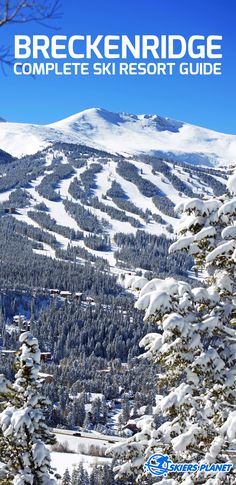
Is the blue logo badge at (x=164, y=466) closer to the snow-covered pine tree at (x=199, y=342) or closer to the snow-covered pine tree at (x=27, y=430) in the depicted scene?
the snow-covered pine tree at (x=199, y=342)

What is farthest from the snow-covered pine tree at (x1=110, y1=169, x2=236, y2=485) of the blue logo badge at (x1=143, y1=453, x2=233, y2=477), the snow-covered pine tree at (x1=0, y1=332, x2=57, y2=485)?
the snow-covered pine tree at (x1=0, y1=332, x2=57, y2=485)

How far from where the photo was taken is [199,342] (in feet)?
34.7

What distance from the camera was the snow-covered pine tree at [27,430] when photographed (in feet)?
54.6

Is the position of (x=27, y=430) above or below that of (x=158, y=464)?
below

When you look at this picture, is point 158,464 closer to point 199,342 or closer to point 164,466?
point 164,466

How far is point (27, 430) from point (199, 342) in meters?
8.72

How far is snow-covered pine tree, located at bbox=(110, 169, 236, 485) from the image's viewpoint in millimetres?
10656

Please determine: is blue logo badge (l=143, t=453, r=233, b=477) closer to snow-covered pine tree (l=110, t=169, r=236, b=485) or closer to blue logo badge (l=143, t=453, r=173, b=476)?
blue logo badge (l=143, t=453, r=173, b=476)

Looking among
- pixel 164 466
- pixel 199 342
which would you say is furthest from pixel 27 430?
pixel 199 342

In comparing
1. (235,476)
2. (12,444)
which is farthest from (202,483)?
(12,444)

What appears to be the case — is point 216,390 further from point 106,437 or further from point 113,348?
point 113,348

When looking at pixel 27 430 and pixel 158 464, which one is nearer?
pixel 158 464

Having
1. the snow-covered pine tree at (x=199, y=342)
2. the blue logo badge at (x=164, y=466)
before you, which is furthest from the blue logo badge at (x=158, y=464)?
the snow-covered pine tree at (x=199, y=342)

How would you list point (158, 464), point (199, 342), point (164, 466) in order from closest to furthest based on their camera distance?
point (199, 342) → point (164, 466) → point (158, 464)
